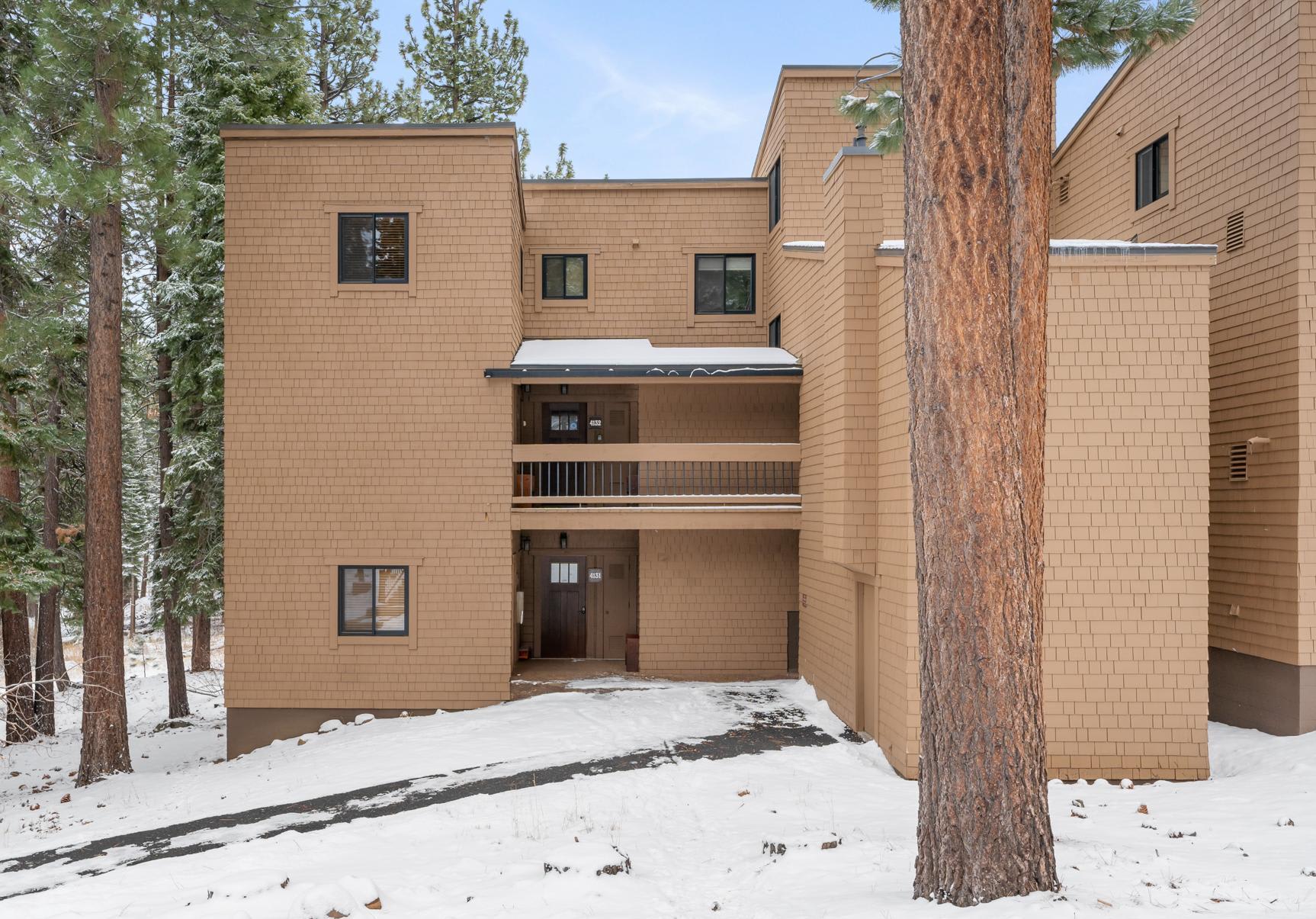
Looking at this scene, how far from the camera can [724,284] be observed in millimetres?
16688

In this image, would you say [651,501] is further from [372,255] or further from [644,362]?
[372,255]

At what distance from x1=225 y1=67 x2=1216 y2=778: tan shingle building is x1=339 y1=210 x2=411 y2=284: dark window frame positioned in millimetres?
61

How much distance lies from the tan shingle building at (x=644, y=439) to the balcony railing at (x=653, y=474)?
0.08m

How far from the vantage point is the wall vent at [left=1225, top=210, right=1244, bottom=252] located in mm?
10938

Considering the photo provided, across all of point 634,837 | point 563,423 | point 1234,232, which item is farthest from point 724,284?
point 634,837

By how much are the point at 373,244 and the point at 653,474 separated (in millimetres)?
6283

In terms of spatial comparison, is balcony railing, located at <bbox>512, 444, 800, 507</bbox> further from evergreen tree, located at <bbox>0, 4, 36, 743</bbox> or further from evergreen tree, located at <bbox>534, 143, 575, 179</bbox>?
evergreen tree, located at <bbox>534, 143, 575, 179</bbox>

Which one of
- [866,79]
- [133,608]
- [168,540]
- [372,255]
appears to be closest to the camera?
[866,79]

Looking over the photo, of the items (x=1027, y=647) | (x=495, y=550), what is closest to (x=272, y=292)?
(x=495, y=550)

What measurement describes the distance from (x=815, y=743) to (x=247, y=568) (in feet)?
30.2

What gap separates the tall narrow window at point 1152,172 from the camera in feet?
41.6

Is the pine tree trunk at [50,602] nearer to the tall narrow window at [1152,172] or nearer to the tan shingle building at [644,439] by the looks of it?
the tan shingle building at [644,439]

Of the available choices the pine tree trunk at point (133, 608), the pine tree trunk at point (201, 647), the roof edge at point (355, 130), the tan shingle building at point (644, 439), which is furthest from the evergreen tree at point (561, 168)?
the pine tree trunk at point (133, 608)

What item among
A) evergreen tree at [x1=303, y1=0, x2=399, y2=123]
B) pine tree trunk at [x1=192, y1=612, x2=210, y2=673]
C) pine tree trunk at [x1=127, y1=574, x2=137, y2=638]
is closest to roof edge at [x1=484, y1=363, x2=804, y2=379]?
evergreen tree at [x1=303, y1=0, x2=399, y2=123]
